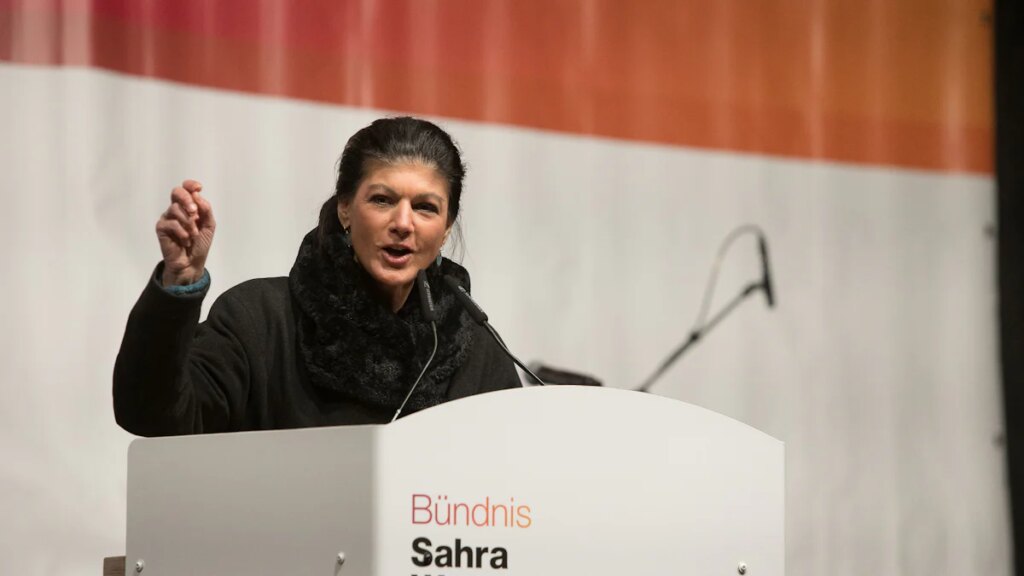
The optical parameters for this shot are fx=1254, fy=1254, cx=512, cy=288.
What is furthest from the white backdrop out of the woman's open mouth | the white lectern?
the white lectern

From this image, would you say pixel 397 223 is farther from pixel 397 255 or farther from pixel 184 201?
pixel 184 201

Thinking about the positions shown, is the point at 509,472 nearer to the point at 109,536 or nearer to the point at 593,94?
the point at 109,536

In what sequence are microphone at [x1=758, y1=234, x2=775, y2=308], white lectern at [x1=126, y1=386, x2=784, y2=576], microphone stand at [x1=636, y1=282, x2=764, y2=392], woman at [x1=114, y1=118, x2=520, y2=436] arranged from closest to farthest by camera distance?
white lectern at [x1=126, y1=386, x2=784, y2=576] < woman at [x1=114, y1=118, x2=520, y2=436] < microphone stand at [x1=636, y1=282, x2=764, y2=392] < microphone at [x1=758, y1=234, x2=775, y2=308]

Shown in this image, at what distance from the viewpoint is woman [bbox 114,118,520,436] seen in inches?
68.3

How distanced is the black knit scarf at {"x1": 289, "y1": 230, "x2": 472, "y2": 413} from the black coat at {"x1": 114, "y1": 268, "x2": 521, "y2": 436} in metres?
0.02

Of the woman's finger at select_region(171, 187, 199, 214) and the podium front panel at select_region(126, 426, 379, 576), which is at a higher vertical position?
the woman's finger at select_region(171, 187, 199, 214)

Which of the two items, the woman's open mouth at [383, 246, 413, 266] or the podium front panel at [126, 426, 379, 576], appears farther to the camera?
the woman's open mouth at [383, 246, 413, 266]

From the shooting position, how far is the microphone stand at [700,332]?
10.5 ft

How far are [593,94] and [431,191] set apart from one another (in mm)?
1471

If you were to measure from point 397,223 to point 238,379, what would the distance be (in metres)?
0.31

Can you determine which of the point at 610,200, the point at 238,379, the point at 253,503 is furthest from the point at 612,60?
the point at 253,503

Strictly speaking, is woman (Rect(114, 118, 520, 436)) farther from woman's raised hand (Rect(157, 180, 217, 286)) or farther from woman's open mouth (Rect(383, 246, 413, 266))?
woman's raised hand (Rect(157, 180, 217, 286))

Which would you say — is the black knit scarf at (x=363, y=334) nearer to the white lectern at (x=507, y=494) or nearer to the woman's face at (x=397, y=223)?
the woman's face at (x=397, y=223)

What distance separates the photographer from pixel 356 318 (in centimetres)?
178
